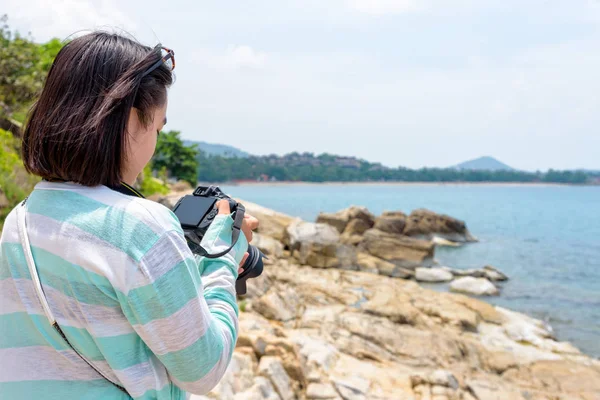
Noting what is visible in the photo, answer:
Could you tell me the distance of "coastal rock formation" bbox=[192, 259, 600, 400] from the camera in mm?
5773

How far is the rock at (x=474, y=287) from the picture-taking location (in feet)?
56.0

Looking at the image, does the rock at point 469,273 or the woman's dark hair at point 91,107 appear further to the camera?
the rock at point 469,273

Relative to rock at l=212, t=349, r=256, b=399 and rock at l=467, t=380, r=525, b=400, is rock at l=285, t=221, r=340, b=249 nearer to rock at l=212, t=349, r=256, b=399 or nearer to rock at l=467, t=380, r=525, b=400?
rock at l=467, t=380, r=525, b=400

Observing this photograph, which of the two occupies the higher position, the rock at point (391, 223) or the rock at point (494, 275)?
the rock at point (391, 223)

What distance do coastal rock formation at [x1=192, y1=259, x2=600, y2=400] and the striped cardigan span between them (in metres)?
2.91

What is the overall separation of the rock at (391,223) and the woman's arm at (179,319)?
23514 mm

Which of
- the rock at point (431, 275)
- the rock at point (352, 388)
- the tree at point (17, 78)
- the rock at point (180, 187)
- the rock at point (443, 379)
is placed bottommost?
the rock at point (431, 275)

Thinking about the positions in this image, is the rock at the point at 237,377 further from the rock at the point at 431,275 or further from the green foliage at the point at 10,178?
the rock at the point at 431,275

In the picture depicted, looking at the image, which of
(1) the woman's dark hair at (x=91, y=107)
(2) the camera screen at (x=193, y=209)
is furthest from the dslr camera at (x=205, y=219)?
(1) the woman's dark hair at (x=91, y=107)

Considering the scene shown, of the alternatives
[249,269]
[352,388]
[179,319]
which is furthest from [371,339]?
[179,319]

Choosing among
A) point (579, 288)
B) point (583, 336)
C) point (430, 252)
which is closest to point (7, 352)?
point (583, 336)

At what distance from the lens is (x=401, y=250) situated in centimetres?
1975

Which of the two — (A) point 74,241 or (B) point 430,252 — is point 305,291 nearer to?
(B) point 430,252

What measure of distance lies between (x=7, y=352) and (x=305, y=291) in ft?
36.9
